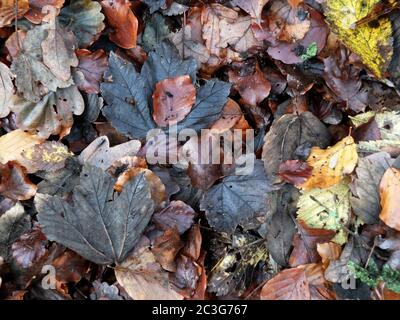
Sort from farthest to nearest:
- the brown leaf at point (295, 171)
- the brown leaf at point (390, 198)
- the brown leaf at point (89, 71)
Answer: the brown leaf at point (89, 71)
the brown leaf at point (295, 171)
the brown leaf at point (390, 198)

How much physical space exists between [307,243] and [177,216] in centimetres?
33

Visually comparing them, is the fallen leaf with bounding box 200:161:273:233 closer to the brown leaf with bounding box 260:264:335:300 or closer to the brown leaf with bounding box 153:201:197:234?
the brown leaf with bounding box 153:201:197:234

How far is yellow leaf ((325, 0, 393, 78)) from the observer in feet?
3.97

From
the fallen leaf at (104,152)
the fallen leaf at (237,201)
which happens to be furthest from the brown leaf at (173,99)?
the fallen leaf at (237,201)

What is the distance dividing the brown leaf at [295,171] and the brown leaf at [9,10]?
779mm

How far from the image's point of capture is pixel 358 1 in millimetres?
1200

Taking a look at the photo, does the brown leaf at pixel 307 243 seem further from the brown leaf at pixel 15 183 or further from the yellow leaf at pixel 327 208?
the brown leaf at pixel 15 183

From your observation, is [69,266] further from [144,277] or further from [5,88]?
[5,88]

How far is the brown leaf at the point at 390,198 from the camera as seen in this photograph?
111cm

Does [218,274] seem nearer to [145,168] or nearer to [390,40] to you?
[145,168]

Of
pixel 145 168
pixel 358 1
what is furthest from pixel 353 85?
pixel 145 168

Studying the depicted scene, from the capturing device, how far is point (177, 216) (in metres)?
1.24

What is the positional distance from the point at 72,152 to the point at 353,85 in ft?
2.50

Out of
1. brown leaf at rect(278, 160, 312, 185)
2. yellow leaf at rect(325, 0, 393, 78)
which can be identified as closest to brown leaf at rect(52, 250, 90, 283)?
brown leaf at rect(278, 160, 312, 185)
